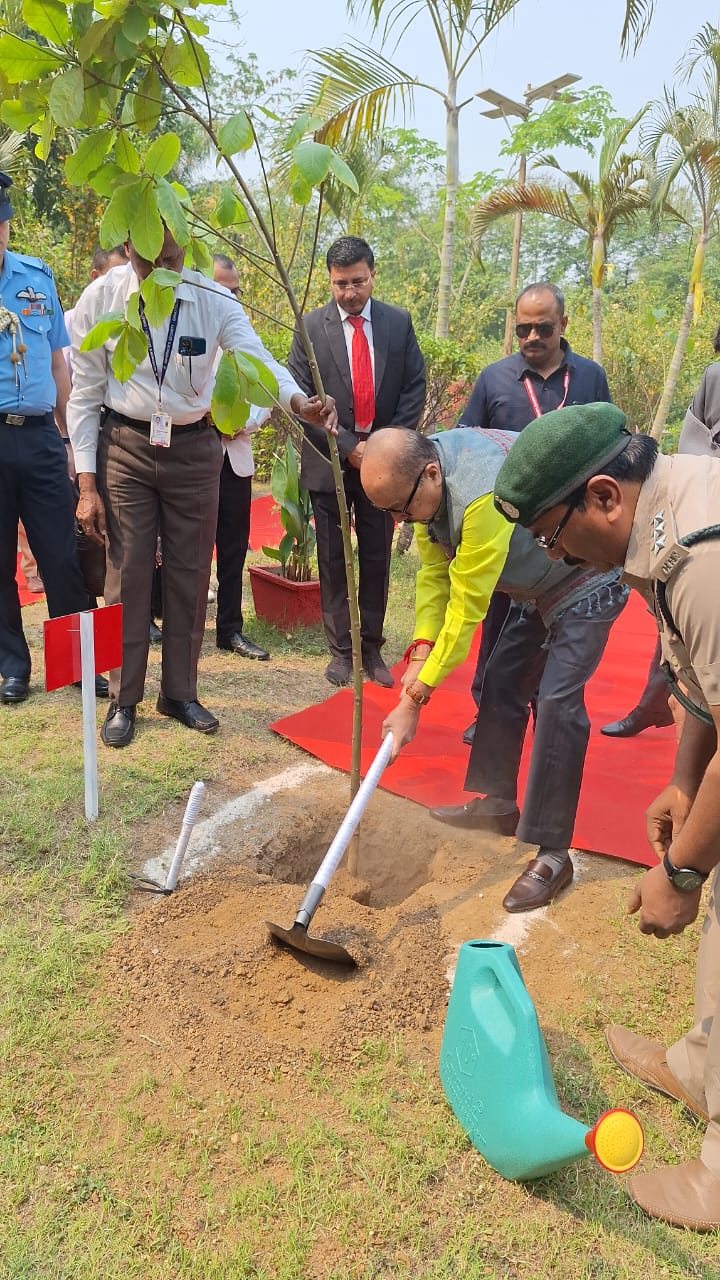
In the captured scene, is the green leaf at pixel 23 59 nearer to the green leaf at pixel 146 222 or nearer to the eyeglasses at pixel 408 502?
the green leaf at pixel 146 222

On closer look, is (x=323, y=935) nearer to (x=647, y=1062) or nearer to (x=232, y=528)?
(x=647, y=1062)

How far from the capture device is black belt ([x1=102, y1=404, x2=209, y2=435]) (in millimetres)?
3607

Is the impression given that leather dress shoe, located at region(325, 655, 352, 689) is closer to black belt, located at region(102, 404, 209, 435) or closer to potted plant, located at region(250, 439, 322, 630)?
potted plant, located at region(250, 439, 322, 630)

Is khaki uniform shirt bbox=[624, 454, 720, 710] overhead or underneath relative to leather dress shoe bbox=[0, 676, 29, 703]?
overhead

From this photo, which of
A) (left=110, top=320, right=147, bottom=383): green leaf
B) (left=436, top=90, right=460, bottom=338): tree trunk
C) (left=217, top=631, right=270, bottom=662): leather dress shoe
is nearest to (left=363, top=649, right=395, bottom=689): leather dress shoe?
(left=217, top=631, right=270, bottom=662): leather dress shoe

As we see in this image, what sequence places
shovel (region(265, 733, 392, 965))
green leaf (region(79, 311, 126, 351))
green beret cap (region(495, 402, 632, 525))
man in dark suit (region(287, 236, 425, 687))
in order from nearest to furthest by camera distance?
1. green beret cap (region(495, 402, 632, 525))
2. green leaf (region(79, 311, 126, 351))
3. shovel (region(265, 733, 392, 965))
4. man in dark suit (region(287, 236, 425, 687))

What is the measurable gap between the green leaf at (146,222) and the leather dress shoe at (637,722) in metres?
3.07

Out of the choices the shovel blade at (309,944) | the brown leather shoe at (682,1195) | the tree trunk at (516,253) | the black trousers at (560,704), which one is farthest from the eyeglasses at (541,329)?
the tree trunk at (516,253)

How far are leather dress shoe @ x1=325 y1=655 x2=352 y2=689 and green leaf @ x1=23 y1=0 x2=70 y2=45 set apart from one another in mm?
3334

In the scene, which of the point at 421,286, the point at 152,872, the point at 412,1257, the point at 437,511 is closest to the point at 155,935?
the point at 152,872

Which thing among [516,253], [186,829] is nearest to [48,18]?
[186,829]

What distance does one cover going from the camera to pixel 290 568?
546cm

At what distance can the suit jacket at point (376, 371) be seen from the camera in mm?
4645

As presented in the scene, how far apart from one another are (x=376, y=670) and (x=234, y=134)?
10.5 ft
